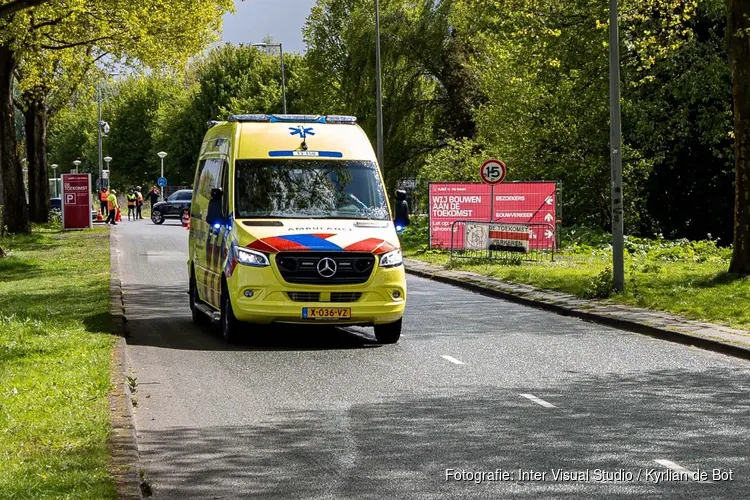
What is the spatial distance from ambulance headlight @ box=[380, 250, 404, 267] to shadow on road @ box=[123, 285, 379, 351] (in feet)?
3.23

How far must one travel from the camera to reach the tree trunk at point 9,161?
34781 mm

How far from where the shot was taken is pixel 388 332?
13766mm

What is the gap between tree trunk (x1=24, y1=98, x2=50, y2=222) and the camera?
Result: 45531 mm

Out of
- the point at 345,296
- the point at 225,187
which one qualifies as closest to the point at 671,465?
the point at 345,296

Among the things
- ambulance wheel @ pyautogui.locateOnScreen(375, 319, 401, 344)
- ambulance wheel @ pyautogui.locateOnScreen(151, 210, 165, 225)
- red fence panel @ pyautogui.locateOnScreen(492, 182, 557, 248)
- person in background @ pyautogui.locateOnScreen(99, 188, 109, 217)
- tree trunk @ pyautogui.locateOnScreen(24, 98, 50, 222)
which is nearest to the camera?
ambulance wheel @ pyautogui.locateOnScreen(375, 319, 401, 344)

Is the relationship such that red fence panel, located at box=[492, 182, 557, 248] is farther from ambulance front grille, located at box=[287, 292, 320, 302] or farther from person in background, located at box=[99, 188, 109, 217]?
person in background, located at box=[99, 188, 109, 217]

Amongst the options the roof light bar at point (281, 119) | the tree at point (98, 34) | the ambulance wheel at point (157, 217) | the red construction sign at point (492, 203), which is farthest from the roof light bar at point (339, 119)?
the ambulance wheel at point (157, 217)

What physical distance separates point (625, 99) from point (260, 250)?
25903mm

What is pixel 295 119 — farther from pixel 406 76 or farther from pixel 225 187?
pixel 406 76

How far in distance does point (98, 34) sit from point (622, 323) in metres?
23.9

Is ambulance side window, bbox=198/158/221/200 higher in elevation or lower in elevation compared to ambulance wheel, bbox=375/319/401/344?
higher

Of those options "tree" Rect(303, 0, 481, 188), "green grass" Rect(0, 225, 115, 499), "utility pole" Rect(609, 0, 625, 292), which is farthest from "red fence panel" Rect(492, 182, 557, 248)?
"tree" Rect(303, 0, 481, 188)

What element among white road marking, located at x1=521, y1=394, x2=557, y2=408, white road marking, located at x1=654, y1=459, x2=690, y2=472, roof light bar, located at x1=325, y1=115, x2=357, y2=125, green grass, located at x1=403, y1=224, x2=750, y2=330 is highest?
roof light bar, located at x1=325, y1=115, x2=357, y2=125

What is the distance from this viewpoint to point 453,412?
925cm
